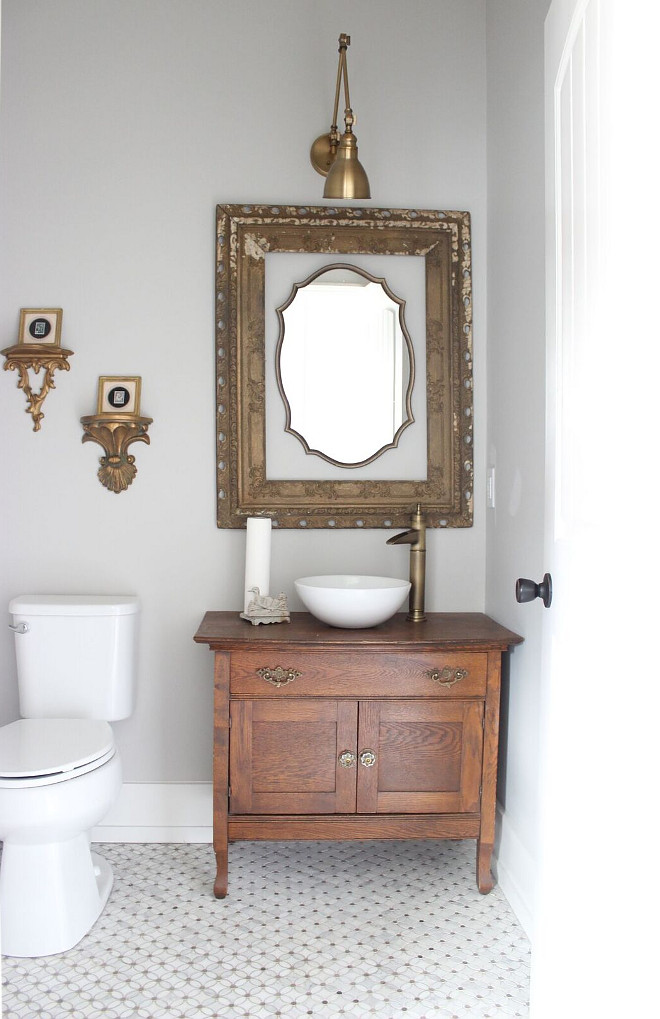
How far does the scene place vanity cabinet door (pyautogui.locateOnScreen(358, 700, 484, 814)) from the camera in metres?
2.26

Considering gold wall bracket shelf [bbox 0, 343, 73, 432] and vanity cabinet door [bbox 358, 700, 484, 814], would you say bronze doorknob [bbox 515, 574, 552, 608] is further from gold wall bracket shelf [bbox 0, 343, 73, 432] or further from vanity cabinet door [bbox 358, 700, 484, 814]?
gold wall bracket shelf [bbox 0, 343, 73, 432]

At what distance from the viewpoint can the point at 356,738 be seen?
225 cm

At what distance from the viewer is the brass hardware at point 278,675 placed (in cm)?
224

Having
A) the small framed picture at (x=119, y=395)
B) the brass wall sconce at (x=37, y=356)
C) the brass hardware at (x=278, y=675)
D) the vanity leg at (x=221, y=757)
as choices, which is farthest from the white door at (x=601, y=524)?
the brass wall sconce at (x=37, y=356)

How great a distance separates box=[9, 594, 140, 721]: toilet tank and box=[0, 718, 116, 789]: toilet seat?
0.11 metres

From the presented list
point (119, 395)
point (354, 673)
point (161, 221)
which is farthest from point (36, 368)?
point (354, 673)

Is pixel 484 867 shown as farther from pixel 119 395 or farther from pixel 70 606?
pixel 119 395

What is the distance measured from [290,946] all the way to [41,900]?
0.63 m

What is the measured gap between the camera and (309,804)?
7.42 ft

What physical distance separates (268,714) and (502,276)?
59.2 inches

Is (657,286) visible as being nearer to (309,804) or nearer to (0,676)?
(309,804)


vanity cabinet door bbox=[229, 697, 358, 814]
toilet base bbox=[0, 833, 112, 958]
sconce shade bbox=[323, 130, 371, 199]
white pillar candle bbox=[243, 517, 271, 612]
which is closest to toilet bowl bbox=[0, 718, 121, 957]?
toilet base bbox=[0, 833, 112, 958]

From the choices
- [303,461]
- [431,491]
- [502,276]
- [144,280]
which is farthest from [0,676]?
[502,276]

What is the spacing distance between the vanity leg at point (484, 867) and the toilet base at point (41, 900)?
42.1 inches
